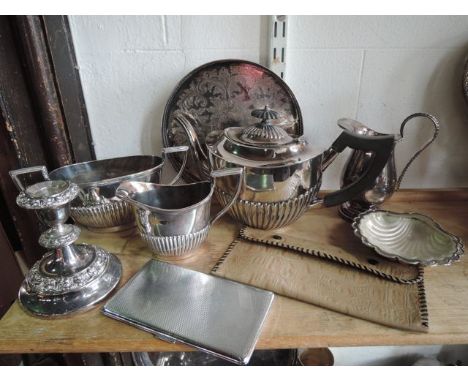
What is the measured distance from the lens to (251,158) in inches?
21.4

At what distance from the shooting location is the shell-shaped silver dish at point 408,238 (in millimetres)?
532

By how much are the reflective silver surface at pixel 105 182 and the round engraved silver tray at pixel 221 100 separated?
0.07 meters

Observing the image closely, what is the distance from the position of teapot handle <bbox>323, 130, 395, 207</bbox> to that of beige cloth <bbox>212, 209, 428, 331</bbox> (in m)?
0.09

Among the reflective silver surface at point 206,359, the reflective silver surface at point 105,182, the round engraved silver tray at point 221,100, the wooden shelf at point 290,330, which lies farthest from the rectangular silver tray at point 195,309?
the reflective silver surface at point 206,359

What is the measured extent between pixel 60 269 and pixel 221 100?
43 cm

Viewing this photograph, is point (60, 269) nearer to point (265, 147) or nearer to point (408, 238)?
point (265, 147)

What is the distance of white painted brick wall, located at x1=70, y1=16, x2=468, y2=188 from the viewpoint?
0.63 meters

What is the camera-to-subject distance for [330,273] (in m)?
0.53

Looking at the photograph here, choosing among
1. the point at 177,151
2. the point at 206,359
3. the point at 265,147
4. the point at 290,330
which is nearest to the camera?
the point at 290,330

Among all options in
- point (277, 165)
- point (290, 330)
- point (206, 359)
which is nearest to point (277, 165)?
point (277, 165)

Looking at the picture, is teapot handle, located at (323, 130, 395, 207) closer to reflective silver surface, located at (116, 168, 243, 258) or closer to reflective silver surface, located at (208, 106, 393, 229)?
reflective silver surface, located at (208, 106, 393, 229)
